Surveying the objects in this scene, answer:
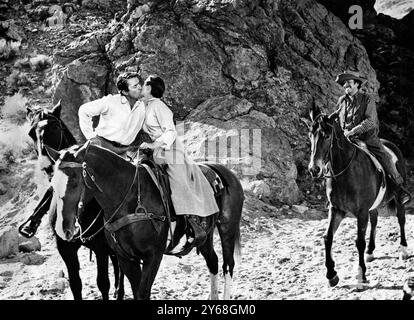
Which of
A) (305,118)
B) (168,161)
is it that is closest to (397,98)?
(305,118)

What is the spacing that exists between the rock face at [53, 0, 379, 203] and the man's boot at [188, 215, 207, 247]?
232 inches

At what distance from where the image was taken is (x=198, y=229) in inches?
266

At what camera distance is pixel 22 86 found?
14344mm

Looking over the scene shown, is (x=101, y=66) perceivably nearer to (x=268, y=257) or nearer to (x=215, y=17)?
(x=215, y=17)

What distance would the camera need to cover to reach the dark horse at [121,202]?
546 centimetres

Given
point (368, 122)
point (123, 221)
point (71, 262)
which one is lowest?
point (71, 262)

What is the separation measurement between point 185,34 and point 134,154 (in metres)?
8.05

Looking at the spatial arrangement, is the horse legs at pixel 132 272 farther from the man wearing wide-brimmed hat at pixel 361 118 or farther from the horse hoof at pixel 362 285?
the man wearing wide-brimmed hat at pixel 361 118

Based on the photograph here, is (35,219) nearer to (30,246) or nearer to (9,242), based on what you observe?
(9,242)

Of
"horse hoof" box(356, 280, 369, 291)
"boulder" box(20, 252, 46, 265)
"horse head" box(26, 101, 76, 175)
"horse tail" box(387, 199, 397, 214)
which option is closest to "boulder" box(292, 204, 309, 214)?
"horse tail" box(387, 199, 397, 214)

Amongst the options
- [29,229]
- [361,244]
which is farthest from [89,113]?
[361,244]

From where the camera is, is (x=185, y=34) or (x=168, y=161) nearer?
(x=168, y=161)

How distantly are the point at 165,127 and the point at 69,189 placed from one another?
1507mm

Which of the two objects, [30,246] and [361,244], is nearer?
[361,244]
